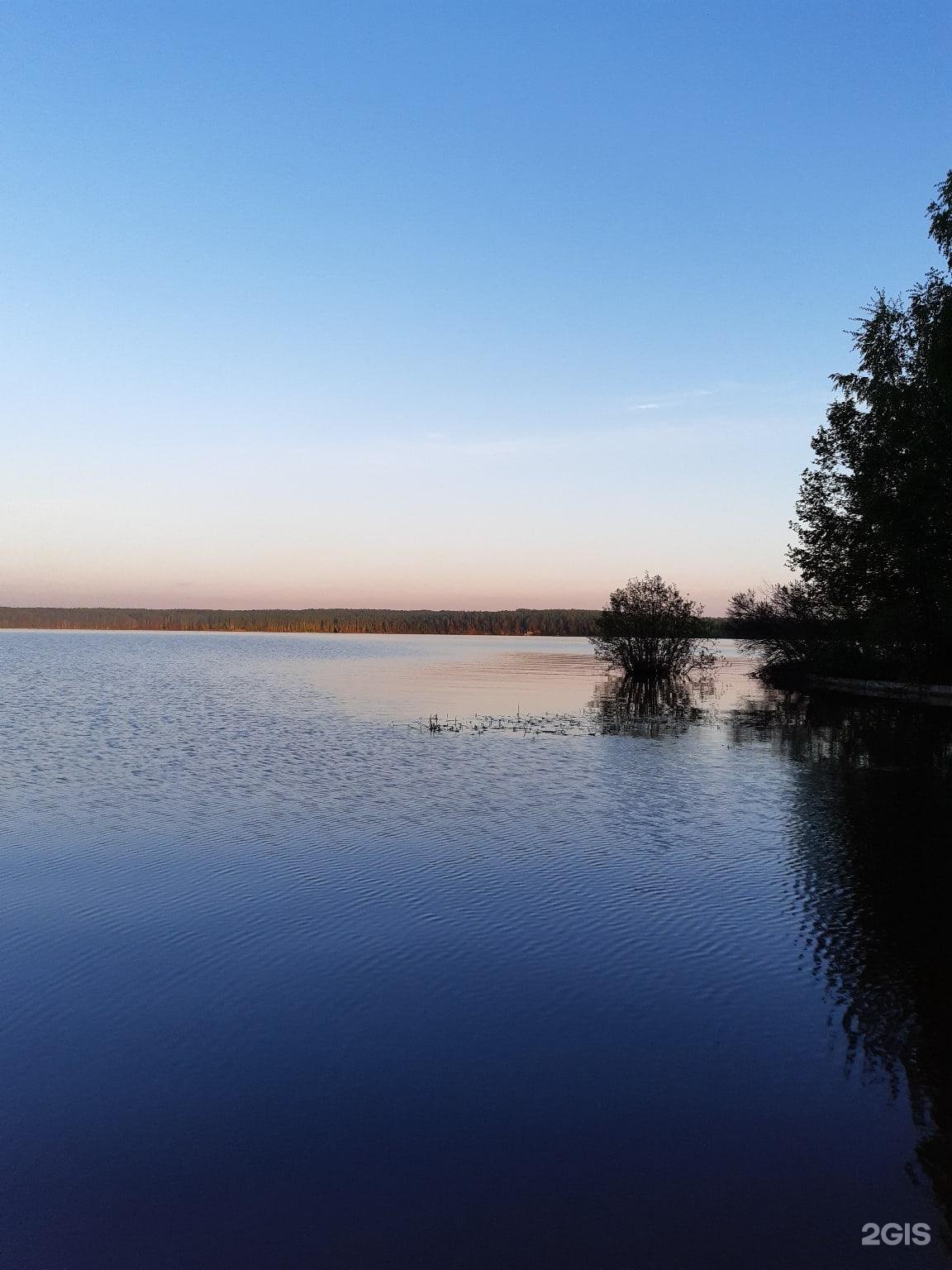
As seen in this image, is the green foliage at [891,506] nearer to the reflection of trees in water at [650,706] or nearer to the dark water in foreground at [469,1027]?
the reflection of trees in water at [650,706]

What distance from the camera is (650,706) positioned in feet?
141

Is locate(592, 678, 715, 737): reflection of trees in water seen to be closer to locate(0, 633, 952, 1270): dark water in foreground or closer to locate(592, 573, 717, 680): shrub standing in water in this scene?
locate(592, 573, 717, 680): shrub standing in water

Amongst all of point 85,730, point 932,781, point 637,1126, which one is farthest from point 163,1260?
point 85,730

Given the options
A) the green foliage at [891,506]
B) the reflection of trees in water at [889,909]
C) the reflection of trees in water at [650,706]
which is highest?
the green foliage at [891,506]

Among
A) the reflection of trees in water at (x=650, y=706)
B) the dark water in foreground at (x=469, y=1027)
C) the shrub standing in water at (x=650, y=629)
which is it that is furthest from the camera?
the shrub standing in water at (x=650, y=629)

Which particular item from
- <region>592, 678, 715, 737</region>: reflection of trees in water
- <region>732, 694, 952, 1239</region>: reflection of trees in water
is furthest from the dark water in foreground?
<region>592, 678, 715, 737</region>: reflection of trees in water

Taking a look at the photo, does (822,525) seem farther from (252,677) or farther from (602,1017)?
(602,1017)

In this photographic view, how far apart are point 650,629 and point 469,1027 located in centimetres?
5389

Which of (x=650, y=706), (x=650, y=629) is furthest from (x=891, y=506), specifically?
(x=650, y=629)

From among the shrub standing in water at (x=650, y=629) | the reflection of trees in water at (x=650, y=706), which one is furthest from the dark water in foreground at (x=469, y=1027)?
the shrub standing in water at (x=650, y=629)

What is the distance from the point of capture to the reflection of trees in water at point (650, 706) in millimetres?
33188

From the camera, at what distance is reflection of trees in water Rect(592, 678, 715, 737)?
109 feet

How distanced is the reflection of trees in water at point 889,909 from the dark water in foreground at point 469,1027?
0.16 ft

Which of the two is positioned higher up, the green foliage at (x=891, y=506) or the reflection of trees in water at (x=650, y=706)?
the green foliage at (x=891, y=506)
